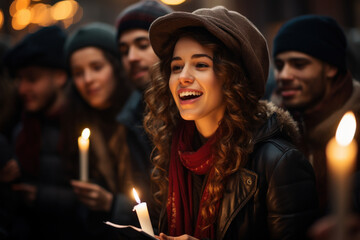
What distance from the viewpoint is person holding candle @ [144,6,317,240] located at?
2025 mm

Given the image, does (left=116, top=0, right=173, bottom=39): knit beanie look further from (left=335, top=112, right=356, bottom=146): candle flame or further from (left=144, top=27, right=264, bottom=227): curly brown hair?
(left=335, top=112, right=356, bottom=146): candle flame

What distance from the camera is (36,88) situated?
4188 mm

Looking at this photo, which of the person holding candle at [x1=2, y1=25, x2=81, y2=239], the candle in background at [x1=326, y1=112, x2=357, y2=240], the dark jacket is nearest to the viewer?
the candle in background at [x1=326, y1=112, x2=357, y2=240]

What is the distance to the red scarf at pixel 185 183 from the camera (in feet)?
7.24

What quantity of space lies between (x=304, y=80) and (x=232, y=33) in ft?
3.69

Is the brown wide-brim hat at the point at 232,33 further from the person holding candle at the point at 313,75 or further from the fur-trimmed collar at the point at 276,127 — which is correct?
the person holding candle at the point at 313,75

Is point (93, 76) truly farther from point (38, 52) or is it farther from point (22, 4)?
point (22, 4)

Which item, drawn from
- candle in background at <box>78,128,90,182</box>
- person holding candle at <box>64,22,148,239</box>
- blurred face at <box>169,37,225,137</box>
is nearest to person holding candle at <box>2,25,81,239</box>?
person holding candle at <box>64,22,148,239</box>

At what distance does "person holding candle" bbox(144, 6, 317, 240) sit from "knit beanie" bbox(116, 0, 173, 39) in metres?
1.19

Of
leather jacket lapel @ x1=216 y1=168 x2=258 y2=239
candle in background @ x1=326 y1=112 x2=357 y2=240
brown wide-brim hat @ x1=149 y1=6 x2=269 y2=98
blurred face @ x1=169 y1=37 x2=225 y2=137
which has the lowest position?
leather jacket lapel @ x1=216 y1=168 x2=258 y2=239

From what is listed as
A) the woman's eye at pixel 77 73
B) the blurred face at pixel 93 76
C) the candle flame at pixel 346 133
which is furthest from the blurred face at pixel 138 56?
the candle flame at pixel 346 133

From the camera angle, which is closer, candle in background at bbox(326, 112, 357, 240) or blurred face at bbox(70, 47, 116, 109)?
candle in background at bbox(326, 112, 357, 240)

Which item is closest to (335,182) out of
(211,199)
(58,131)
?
(211,199)

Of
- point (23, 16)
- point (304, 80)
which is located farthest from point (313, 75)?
point (23, 16)
